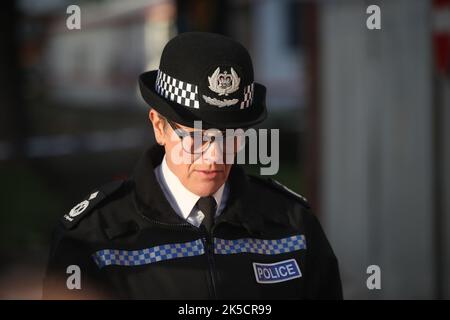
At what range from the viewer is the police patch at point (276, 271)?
2.41m

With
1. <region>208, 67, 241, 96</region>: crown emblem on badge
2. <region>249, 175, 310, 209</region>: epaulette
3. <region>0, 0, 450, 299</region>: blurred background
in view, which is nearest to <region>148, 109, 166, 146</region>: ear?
<region>208, 67, 241, 96</region>: crown emblem on badge

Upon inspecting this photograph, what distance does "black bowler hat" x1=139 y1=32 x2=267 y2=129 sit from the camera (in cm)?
226

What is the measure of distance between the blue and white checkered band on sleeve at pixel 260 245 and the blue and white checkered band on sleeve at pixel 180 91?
1.45ft

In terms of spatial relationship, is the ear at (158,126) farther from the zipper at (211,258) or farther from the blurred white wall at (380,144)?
the blurred white wall at (380,144)

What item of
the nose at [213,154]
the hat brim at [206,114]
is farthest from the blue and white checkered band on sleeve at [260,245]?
the hat brim at [206,114]

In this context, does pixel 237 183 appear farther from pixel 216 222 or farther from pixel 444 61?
pixel 444 61

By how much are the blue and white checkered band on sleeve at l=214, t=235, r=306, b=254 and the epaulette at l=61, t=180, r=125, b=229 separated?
39 cm

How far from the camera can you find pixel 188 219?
7.88 ft

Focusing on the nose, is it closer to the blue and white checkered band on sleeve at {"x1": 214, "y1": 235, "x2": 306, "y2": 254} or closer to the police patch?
the blue and white checkered band on sleeve at {"x1": 214, "y1": 235, "x2": 306, "y2": 254}

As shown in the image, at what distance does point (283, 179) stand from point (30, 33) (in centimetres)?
2135

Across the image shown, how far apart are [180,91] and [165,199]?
1.12ft

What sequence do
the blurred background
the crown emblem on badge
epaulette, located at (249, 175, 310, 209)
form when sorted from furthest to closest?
the blurred background
epaulette, located at (249, 175, 310, 209)
the crown emblem on badge

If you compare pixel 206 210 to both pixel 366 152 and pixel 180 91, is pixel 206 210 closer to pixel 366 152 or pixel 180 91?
pixel 180 91

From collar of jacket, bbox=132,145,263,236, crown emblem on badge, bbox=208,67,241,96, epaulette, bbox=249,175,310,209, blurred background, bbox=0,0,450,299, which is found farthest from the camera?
blurred background, bbox=0,0,450,299
